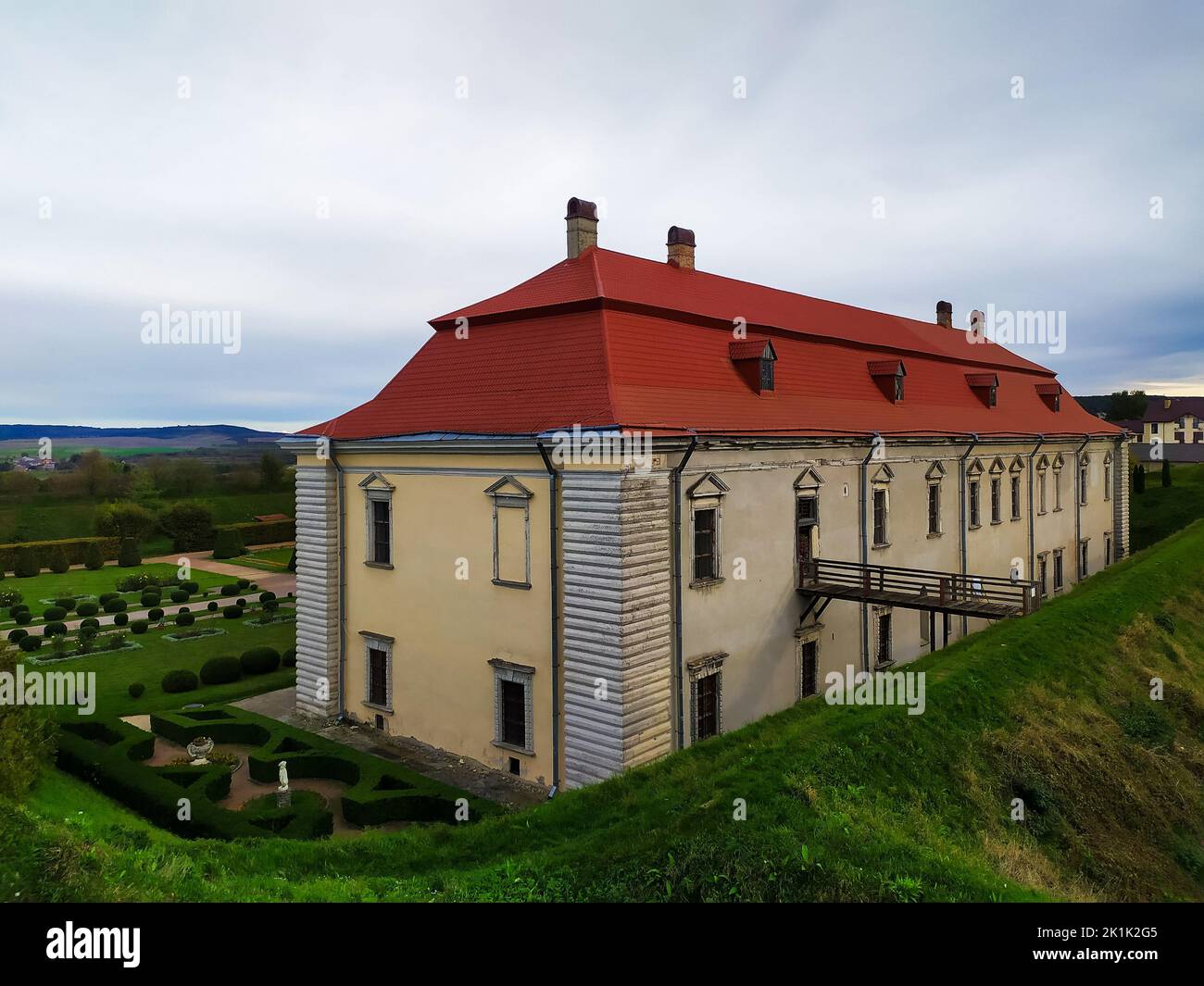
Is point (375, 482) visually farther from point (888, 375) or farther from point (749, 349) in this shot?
point (888, 375)

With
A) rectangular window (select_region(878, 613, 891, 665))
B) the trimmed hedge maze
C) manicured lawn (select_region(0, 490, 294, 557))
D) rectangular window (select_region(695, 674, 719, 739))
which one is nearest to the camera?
the trimmed hedge maze

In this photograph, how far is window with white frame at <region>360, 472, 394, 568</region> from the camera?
20422 mm

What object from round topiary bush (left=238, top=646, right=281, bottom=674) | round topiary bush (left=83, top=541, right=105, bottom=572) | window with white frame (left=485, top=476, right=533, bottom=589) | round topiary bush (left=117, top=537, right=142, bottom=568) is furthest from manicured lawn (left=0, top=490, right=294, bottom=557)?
window with white frame (left=485, top=476, right=533, bottom=589)

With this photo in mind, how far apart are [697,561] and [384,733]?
8.97 meters

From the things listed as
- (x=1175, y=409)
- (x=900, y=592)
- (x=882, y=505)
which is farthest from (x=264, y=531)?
(x=1175, y=409)

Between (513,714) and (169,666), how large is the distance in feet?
53.3

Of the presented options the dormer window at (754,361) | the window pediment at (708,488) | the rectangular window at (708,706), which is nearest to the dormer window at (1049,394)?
the dormer window at (754,361)

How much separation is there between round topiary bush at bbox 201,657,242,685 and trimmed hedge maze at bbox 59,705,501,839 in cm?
516

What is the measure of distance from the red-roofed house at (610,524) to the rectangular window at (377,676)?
3.3 inches

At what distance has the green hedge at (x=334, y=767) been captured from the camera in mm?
15953

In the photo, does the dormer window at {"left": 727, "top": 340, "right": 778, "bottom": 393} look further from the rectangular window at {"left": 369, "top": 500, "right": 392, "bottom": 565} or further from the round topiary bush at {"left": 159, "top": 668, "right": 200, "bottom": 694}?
the round topiary bush at {"left": 159, "top": 668, "right": 200, "bottom": 694}

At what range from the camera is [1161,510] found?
167ft

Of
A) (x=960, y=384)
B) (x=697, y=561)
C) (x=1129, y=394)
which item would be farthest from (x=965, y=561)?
(x=1129, y=394)

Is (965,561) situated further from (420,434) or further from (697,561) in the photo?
(420,434)
